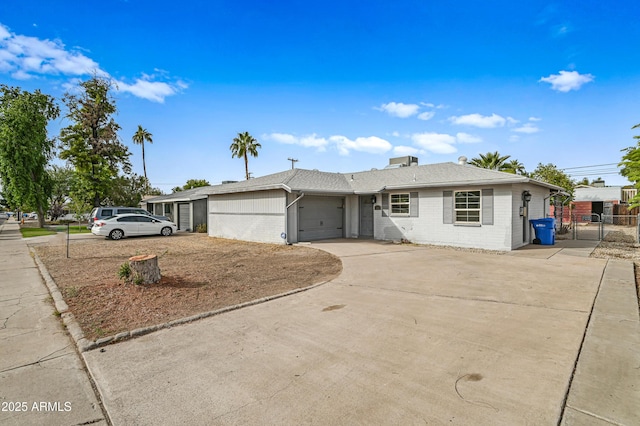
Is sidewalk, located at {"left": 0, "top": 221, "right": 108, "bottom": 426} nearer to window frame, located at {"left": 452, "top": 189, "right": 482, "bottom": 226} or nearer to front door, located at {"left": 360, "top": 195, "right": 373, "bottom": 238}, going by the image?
window frame, located at {"left": 452, "top": 189, "right": 482, "bottom": 226}

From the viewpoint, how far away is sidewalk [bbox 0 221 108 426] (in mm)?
2412

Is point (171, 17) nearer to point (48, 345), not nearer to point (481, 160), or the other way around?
point (48, 345)

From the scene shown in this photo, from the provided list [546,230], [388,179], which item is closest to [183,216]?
[388,179]

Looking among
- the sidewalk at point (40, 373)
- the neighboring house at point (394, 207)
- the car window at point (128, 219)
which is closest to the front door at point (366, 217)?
the neighboring house at point (394, 207)

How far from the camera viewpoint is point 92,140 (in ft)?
92.2

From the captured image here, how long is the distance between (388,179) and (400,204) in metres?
1.87

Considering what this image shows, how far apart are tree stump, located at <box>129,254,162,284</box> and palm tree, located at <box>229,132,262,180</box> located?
30.9 m

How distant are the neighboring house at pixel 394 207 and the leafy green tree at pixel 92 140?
16.1m

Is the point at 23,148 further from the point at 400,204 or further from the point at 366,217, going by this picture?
the point at 400,204

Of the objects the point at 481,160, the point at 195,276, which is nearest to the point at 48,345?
the point at 195,276

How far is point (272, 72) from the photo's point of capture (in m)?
14.2

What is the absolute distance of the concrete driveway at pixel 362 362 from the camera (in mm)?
2414

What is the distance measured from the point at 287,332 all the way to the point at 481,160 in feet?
110

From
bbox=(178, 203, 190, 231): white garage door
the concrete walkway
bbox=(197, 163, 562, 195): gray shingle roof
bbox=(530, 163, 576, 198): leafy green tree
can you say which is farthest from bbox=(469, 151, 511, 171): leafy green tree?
bbox=(178, 203, 190, 231): white garage door
